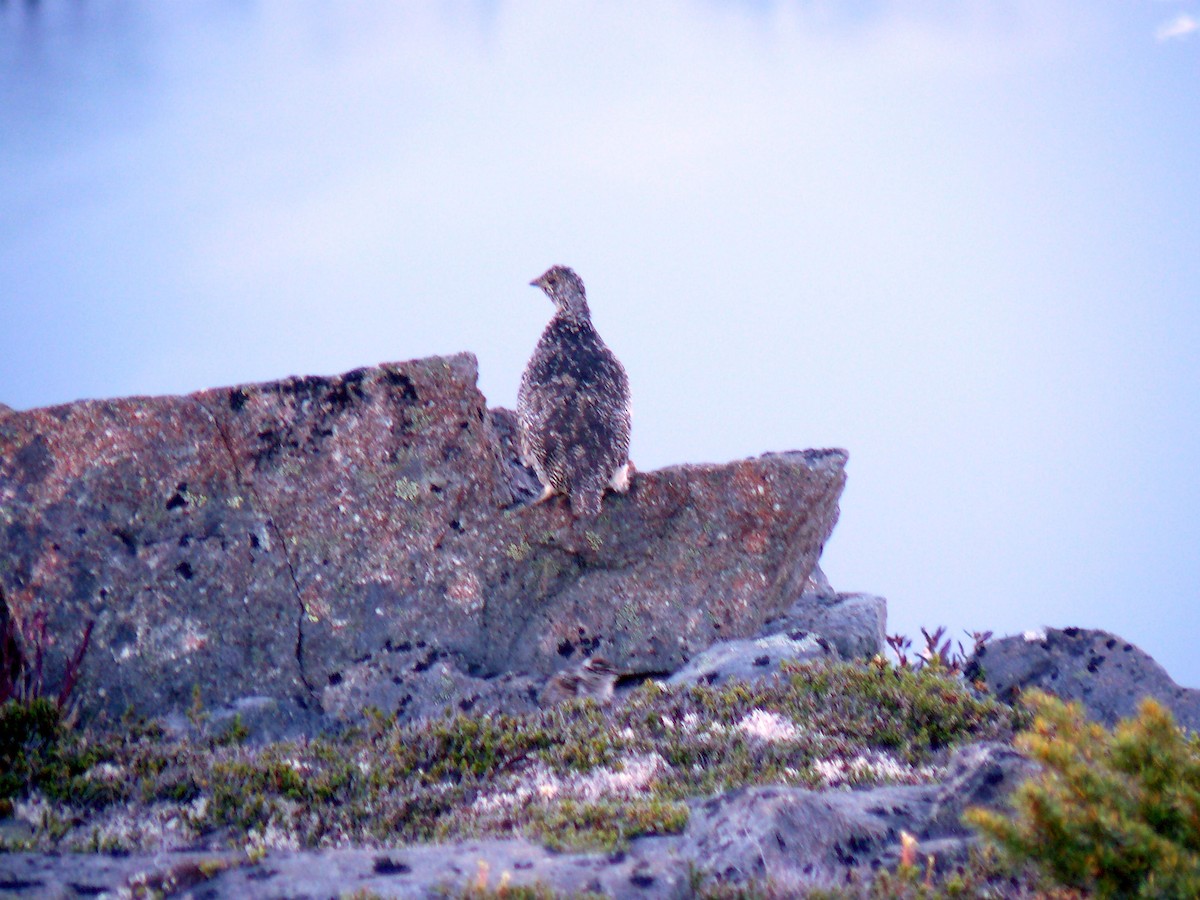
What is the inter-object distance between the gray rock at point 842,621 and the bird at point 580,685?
170 centimetres

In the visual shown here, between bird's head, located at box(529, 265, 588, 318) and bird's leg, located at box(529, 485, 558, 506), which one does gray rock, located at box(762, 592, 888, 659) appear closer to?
bird's leg, located at box(529, 485, 558, 506)

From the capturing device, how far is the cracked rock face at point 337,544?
8664 mm

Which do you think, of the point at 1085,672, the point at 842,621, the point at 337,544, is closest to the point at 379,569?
the point at 337,544

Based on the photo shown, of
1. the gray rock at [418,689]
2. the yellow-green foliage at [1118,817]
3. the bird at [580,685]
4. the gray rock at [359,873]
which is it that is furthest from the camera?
the gray rock at [418,689]

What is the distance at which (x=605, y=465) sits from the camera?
9.03 metres

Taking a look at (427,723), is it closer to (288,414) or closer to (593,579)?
(593,579)

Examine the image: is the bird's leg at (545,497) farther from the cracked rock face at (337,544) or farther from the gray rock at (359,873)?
the gray rock at (359,873)

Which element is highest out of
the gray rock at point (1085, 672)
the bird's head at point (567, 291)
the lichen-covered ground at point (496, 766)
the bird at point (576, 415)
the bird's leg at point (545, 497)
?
the bird's head at point (567, 291)

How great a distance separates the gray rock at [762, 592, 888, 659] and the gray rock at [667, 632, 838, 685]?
0.35m

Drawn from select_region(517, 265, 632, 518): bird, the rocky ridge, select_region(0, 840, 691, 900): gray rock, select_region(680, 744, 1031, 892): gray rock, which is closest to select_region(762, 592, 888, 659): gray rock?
the rocky ridge

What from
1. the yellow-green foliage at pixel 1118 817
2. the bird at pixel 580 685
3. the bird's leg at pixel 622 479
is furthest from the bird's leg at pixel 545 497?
the yellow-green foliage at pixel 1118 817

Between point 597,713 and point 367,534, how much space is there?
2731 millimetres

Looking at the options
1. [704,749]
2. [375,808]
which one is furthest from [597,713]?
[375,808]

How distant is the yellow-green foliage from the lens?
3369 millimetres
